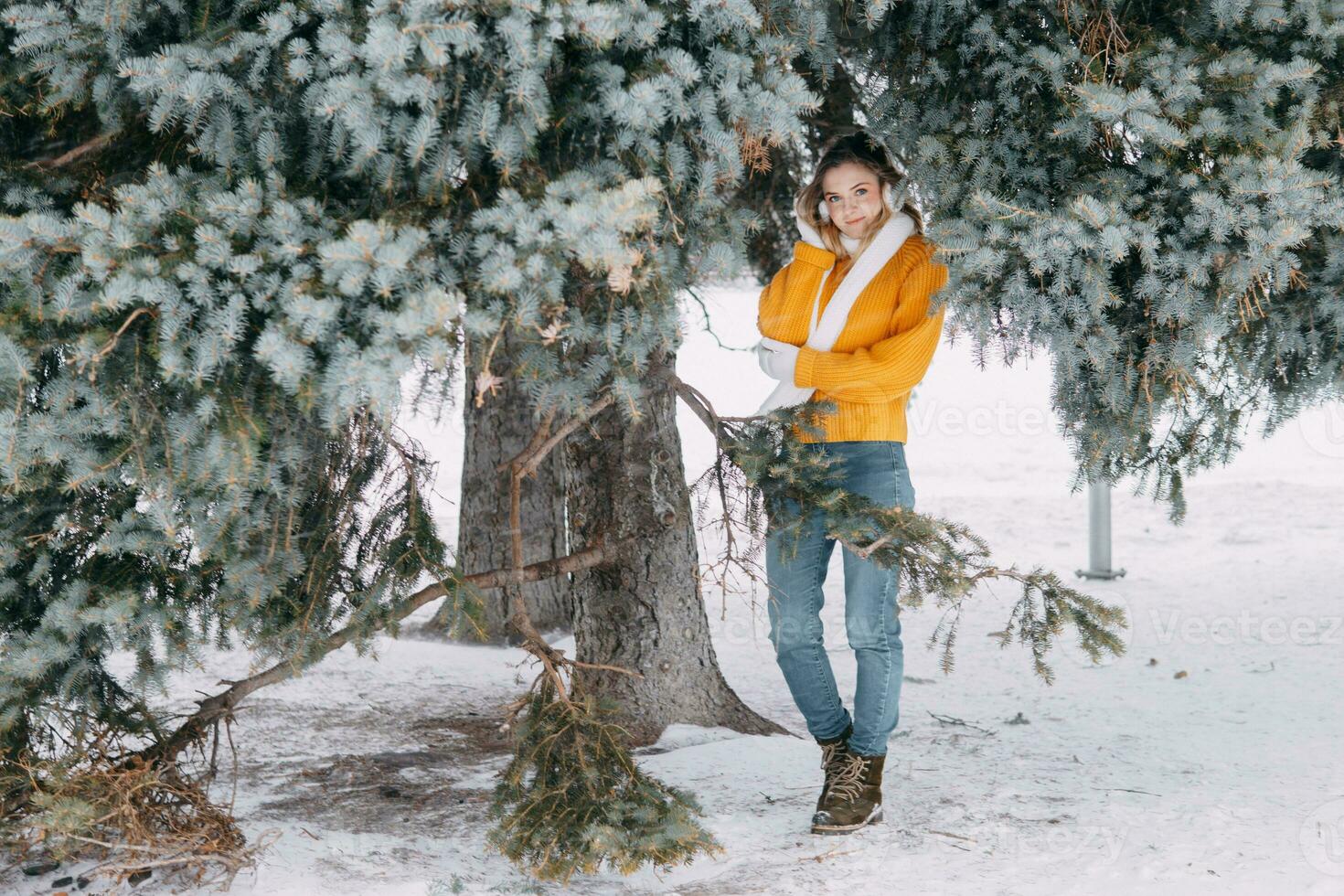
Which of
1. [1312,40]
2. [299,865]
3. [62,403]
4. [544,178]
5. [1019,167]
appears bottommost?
[299,865]

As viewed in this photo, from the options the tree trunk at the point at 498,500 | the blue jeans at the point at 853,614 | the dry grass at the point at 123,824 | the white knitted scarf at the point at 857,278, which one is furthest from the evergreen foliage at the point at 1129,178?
the tree trunk at the point at 498,500

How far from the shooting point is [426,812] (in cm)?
375

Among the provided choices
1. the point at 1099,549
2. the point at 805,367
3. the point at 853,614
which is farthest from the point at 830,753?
the point at 1099,549

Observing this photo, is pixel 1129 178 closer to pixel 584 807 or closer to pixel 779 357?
pixel 779 357

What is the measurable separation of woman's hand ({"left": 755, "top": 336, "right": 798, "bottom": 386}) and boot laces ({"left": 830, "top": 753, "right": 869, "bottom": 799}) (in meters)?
1.13

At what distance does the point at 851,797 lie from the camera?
3.48m

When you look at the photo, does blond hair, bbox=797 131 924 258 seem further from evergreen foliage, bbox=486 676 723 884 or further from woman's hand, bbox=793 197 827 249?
evergreen foliage, bbox=486 676 723 884

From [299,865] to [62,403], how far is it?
1.42 meters

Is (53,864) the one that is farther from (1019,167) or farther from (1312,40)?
(1312,40)

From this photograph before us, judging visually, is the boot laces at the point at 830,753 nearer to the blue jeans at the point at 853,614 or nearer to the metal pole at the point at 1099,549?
the blue jeans at the point at 853,614

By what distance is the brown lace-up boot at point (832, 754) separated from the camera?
11.6ft

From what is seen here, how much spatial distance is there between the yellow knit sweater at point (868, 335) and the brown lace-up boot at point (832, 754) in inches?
35.6

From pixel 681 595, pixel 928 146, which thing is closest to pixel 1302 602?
pixel 681 595

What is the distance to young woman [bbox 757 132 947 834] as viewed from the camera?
137 inches
